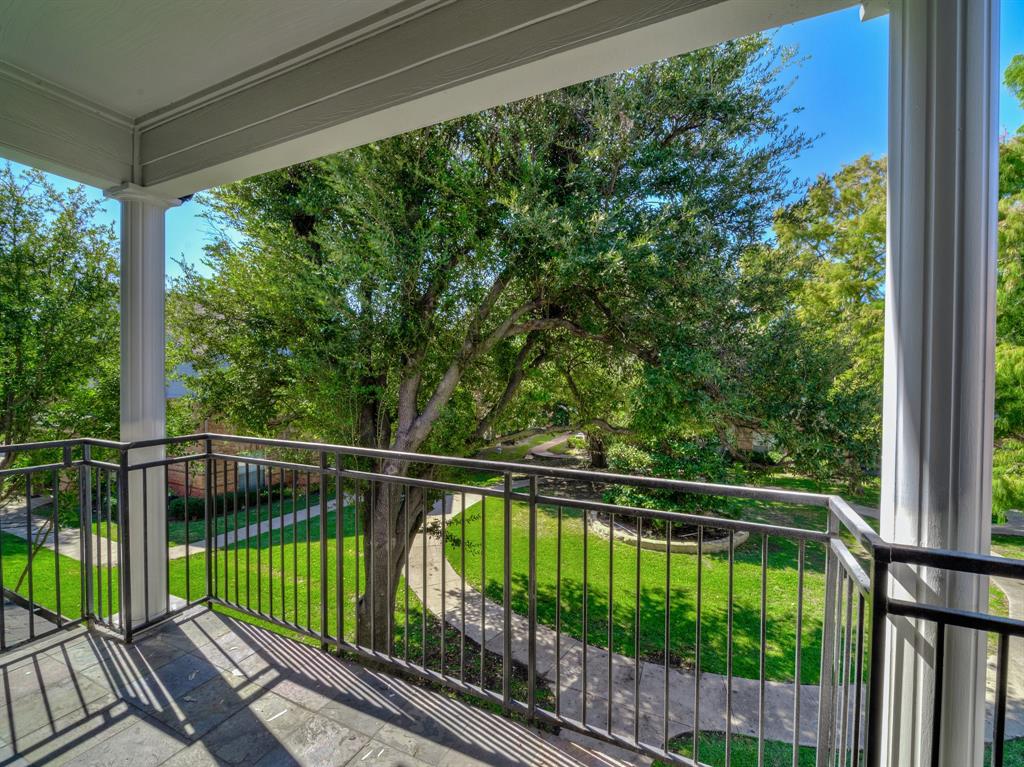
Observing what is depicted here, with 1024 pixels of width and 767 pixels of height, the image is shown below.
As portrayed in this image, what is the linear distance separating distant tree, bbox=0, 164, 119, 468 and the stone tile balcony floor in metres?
2.87

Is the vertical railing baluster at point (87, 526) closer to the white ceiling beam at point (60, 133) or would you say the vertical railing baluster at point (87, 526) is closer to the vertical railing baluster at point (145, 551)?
the vertical railing baluster at point (145, 551)

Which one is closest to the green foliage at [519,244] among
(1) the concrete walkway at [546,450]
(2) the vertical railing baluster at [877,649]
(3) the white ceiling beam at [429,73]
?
(3) the white ceiling beam at [429,73]

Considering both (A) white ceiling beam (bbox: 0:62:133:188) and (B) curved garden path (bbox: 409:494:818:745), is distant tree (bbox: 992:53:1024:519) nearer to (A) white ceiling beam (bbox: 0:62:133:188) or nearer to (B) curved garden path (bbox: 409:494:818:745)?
(B) curved garden path (bbox: 409:494:818:745)

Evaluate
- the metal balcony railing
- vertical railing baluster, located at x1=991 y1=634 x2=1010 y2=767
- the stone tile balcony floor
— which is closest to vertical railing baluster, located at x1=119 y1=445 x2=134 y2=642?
the metal balcony railing

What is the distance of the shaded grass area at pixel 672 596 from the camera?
4.57m

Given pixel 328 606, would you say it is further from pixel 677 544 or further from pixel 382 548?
pixel 677 544

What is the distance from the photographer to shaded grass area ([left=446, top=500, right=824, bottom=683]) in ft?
15.0

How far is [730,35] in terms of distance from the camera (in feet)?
4.99

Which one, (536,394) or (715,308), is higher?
(715,308)

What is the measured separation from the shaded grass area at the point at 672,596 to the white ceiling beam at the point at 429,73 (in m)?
2.73

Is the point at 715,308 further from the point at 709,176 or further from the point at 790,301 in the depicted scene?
the point at 709,176

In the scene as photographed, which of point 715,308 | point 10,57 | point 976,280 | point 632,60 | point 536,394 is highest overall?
point 10,57

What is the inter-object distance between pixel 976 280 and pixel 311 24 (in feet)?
7.60

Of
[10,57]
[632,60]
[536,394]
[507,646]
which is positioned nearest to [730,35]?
[632,60]
